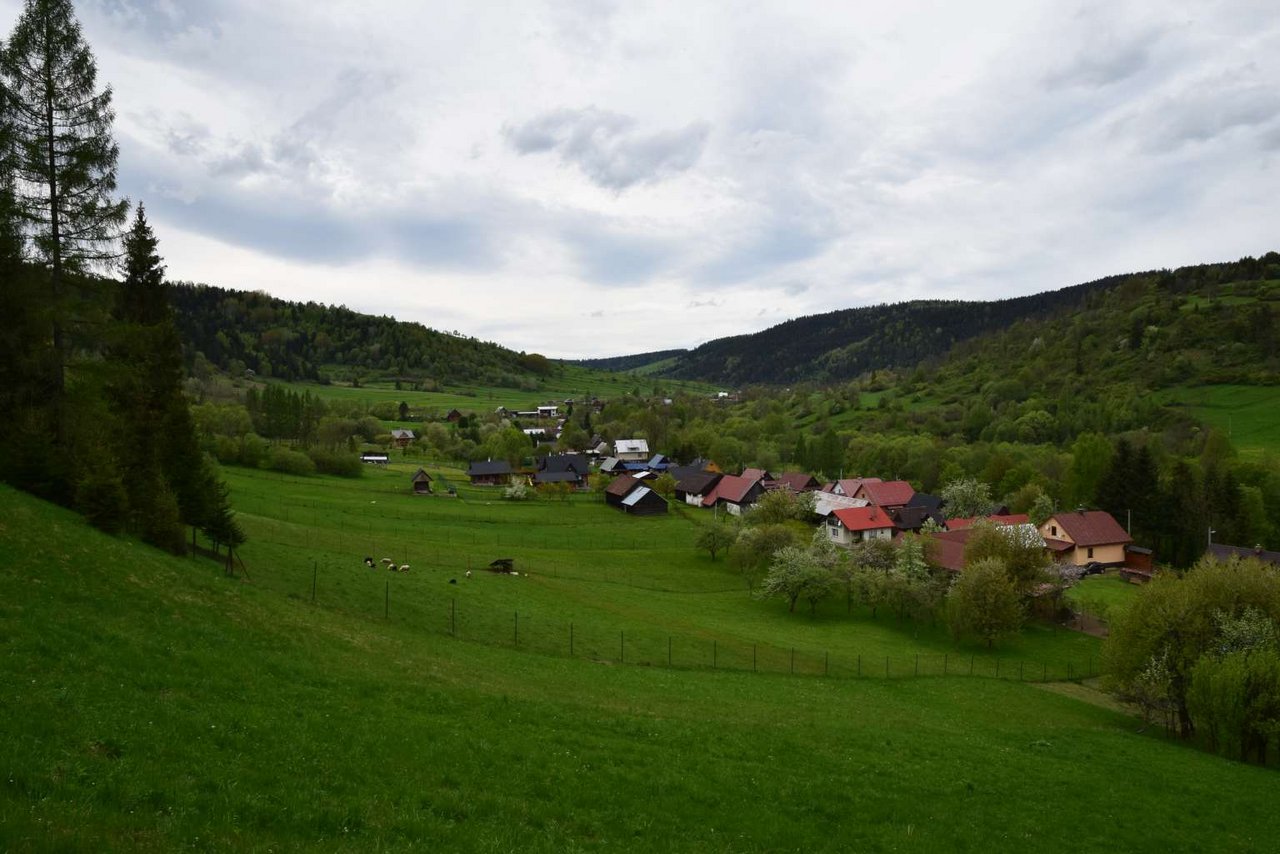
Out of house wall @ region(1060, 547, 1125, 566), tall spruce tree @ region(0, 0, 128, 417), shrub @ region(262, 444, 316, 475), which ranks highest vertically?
tall spruce tree @ region(0, 0, 128, 417)

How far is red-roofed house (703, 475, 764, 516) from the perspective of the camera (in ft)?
320

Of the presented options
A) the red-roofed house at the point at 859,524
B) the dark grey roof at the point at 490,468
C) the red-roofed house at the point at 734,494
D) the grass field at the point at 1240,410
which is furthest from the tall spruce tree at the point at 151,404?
the grass field at the point at 1240,410

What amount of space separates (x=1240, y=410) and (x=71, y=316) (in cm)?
16685

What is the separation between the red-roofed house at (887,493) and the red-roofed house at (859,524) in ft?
40.6

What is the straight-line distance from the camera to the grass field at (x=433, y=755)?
10.1 metres

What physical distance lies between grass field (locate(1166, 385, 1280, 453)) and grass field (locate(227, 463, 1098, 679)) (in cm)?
9240

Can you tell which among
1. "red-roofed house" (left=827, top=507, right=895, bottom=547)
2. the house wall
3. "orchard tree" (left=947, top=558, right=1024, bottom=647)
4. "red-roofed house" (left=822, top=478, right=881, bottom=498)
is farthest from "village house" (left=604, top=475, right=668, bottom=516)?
"orchard tree" (left=947, top=558, right=1024, bottom=647)

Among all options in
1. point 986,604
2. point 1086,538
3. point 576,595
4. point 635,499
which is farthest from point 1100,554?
point 576,595

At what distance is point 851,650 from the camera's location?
1700 inches

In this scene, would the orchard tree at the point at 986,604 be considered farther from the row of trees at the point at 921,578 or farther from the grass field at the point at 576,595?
the grass field at the point at 576,595

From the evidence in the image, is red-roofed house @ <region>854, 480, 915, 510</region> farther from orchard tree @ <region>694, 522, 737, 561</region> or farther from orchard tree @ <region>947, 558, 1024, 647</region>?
orchard tree @ <region>947, 558, 1024, 647</region>

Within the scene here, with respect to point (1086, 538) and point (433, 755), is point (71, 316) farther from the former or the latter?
point (1086, 538)

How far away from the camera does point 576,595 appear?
45.5m

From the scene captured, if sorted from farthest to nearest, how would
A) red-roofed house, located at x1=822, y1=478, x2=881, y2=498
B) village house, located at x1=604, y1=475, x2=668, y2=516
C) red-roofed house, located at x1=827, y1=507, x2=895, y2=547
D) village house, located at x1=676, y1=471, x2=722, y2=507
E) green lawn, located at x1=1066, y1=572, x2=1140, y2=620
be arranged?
village house, located at x1=676, y1=471, x2=722, y2=507 < red-roofed house, located at x1=822, y1=478, x2=881, y2=498 < village house, located at x1=604, y1=475, x2=668, y2=516 < red-roofed house, located at x1=827, y1=507, x2=895, y2=547 < green lawn, located at x1=1066, y1=572, x2=1140, y2=620
